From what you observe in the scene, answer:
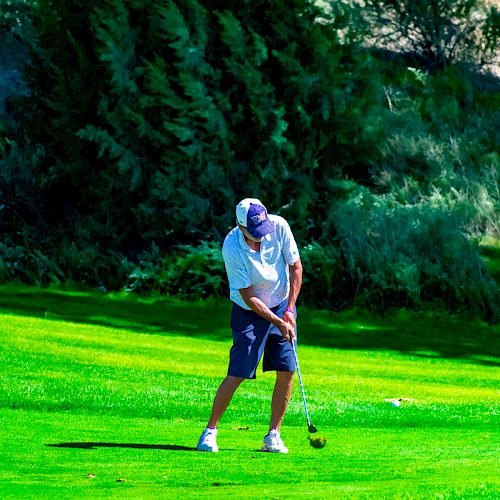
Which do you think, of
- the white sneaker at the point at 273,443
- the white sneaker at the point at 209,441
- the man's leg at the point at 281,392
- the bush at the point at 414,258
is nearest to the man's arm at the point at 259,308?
the man's leg at the point at 281,392

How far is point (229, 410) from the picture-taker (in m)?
12.8

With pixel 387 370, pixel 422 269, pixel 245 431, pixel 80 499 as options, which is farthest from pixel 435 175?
pixel 80 499

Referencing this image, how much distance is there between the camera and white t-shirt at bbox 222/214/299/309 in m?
8.98

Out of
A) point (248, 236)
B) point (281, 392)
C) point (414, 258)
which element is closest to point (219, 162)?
point (414, 258)

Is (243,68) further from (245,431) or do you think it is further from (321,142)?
(245,431)

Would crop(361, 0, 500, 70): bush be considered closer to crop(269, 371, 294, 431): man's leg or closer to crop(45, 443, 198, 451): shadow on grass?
crop(269, 371, 294, 431): man's leg

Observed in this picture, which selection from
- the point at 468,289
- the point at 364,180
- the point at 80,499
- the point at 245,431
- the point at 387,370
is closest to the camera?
the point at 80,499

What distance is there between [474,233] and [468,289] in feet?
7.18

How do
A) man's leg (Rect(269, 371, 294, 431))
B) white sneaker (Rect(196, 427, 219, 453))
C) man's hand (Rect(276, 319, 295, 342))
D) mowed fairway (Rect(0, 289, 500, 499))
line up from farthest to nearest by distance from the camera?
man's leg (Rect(269, 371, 294, 431))
white sneaker (Rect(196, 427, 219, 453))
man's hand (Rect(276, 319, 295, 342))
mowed fairway (Rect(0, 289, 500, 499))

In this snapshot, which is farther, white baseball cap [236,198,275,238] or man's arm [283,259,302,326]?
man's arm [283,259,302,326]

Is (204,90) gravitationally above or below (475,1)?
below

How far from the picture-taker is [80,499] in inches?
279

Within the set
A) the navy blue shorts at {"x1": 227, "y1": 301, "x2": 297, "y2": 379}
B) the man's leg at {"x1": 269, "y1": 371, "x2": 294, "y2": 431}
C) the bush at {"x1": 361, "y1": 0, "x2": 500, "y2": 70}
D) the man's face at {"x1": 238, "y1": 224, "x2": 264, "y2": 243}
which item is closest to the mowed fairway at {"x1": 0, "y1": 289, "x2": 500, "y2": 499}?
the man's leg at {"x1": 269, "y1": 371, "x2": 294, "y2": 431}

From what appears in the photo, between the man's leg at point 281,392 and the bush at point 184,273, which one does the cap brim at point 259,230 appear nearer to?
the man's leg at point 281,392
